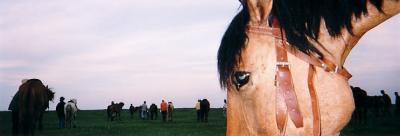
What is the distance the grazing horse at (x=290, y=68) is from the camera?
2074mm

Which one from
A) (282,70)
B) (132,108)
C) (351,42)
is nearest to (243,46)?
(282,70)

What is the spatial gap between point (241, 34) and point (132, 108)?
1670 inches

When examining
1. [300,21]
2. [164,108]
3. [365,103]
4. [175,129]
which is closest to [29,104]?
[175,129]

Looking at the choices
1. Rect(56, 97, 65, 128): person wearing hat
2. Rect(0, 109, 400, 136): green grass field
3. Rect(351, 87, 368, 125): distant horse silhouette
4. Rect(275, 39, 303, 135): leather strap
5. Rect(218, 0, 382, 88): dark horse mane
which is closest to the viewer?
Rect(275, 39, 303, 135): leather strap

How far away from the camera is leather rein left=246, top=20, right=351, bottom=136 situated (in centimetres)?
206

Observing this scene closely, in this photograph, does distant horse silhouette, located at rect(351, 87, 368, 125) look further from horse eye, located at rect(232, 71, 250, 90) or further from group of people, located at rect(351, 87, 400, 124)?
horse eye, located at rect(232, 71, 250, 90)

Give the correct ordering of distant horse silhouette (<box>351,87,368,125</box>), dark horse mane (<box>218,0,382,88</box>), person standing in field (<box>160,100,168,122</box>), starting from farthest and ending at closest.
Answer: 1. person standing in field (<box>160,100,168,122</box>)
2. distant horse silhouette (<box>351,87,368,125</box>)
3. dark horse mane (<box>218,0,382,88</box>)

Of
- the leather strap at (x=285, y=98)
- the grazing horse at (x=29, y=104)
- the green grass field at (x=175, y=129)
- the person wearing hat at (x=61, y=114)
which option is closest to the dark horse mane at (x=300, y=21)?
the leather strap at (x=285, y=98)

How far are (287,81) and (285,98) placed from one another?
10 cm

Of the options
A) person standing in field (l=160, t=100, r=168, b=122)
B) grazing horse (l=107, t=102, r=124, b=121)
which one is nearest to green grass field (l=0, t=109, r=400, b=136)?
person standing in field (l=160, t=100, r=168, b=122)

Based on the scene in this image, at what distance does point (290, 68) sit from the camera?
2.11 metres

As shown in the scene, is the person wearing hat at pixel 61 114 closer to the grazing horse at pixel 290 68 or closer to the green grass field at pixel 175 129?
the green grass field at pixel 175 129

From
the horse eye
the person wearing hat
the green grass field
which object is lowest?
the green grass field

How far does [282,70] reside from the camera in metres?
2.10
